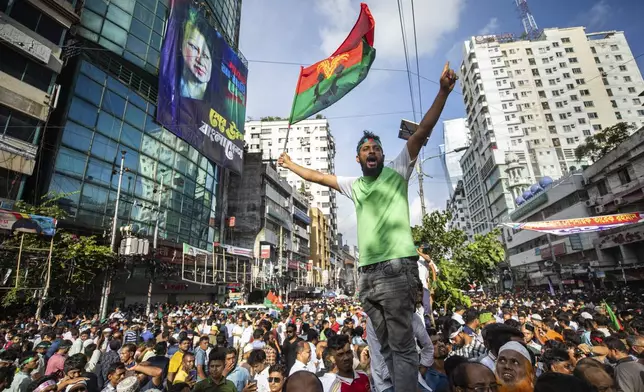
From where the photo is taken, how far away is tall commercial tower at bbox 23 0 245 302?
21547 mm

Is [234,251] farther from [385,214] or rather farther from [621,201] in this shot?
[621,201]

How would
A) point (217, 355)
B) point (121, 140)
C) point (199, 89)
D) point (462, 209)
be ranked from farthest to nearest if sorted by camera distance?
1. point (462, 209)
2. point (121, 140)
3. point (199, 89)
4. point (217, 355)

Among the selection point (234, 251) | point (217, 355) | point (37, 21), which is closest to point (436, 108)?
point (217, 355)

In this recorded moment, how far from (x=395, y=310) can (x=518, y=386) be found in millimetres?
1225

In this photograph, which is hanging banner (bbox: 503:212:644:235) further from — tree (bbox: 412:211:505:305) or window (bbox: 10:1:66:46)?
window (bbox: 10:1:66:46)

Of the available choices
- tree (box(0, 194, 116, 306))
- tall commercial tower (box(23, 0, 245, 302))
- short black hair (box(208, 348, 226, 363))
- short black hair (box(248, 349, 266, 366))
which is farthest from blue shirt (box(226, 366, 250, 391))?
tall commercial tower (box(23, 0, 245, 302))

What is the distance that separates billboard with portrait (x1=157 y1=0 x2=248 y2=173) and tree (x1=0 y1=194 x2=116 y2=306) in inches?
338

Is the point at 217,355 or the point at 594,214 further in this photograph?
the point at 594,214

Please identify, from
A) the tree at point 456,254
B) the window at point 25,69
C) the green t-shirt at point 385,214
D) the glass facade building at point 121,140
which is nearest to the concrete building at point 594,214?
the tree at point 456,254

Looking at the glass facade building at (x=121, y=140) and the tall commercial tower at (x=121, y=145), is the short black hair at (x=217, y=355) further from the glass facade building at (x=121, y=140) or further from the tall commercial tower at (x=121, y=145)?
the glass facade building at (x=121, y=140)

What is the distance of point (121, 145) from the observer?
82.9 feet

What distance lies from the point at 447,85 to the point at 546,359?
393 centimetres

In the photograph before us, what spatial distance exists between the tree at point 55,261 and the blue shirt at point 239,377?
1353cm

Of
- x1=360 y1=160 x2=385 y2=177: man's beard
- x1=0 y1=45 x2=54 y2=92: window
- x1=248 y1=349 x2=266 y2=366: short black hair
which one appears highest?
x1=0 y1=45 x2=54 y2=92: window
